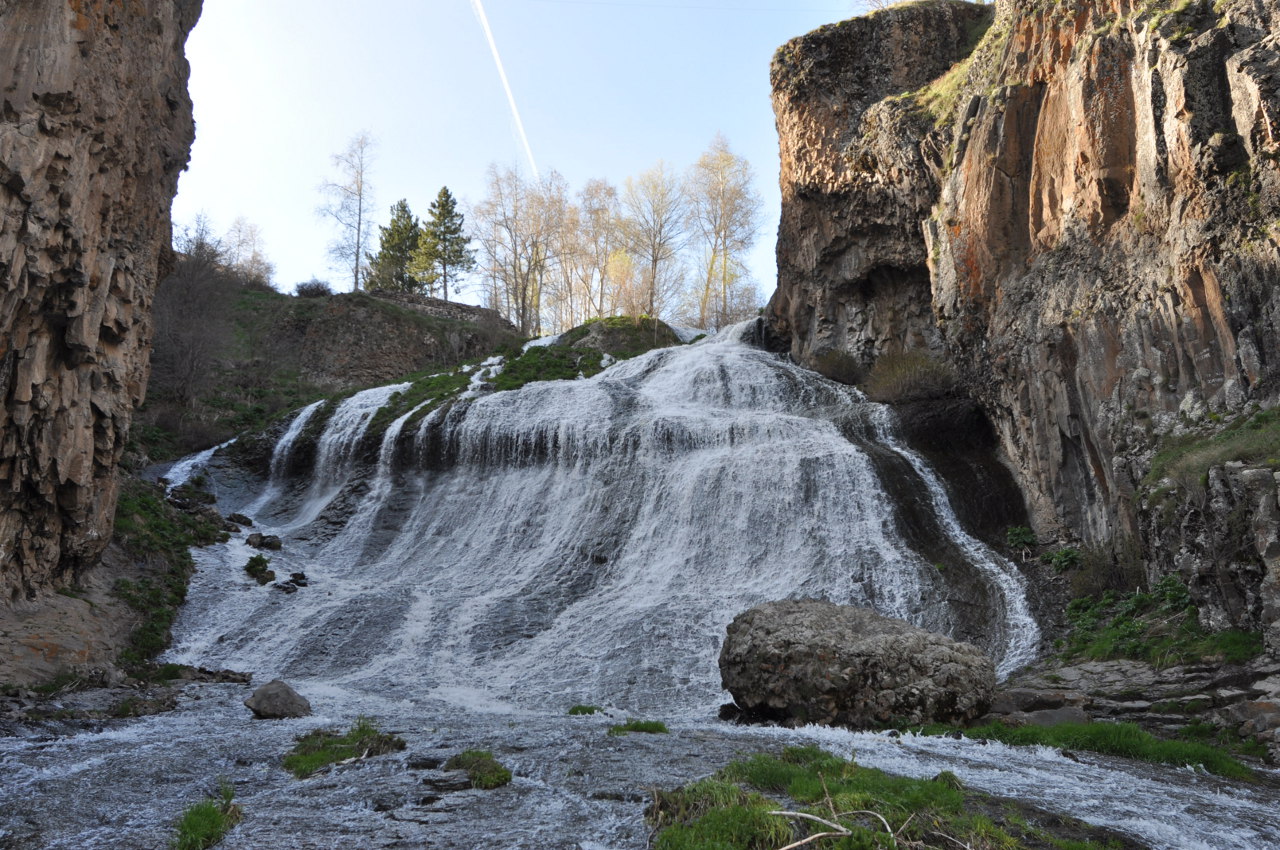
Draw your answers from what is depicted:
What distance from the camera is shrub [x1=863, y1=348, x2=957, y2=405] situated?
2480cm

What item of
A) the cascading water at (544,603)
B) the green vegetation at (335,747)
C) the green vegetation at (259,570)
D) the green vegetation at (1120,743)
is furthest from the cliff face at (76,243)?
the green vegetation at (1120,743)

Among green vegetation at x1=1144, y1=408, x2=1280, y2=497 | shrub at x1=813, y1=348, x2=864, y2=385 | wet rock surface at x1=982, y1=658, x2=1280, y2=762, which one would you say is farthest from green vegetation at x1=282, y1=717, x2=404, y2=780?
shrub at x1=813, y1=348, x2=864, y2=385

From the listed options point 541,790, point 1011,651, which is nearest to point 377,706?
point 541,790

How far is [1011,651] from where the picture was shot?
594 inches

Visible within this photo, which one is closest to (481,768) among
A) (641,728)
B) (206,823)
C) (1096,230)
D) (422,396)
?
(206,823)

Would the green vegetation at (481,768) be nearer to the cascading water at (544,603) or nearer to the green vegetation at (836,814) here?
the cascading water at (544,603)

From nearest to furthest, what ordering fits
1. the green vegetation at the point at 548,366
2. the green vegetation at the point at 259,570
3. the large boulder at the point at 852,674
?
the large boulder at the point at 852,674
the green vegetation at the point at 259,570
the green vegetation at the point at 548,366

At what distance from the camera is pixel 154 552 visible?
2030cm

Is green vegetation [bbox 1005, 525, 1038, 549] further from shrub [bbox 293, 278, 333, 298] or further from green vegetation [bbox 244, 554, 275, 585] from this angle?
shrub [bbox 293, 278, 333, 298]

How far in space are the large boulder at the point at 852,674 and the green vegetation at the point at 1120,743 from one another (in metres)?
0.69

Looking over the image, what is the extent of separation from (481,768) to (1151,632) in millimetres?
10979

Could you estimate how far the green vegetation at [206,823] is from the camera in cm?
638

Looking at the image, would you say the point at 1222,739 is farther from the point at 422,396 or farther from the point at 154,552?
the point at 422,396


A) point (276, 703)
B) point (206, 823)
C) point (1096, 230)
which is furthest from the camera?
point (1096, 230)
